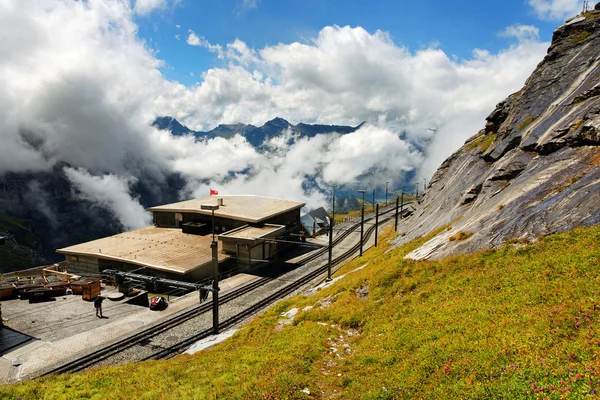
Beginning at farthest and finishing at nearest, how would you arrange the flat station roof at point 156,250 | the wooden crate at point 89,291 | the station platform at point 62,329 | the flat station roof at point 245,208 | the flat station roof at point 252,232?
the flat station roof at point 245,208
the flat station roof at point 252,232
the flat station roof at point 156,250
the wooden crate at point 89,291
the station platform at point 62,329

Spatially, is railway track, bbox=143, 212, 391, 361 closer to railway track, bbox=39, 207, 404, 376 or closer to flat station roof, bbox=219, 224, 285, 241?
railway track, bbox=39, 207, 404, 376

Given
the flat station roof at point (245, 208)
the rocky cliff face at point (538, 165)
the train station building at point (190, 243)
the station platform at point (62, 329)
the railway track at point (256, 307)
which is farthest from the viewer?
the flat station roof at point (245, 208)

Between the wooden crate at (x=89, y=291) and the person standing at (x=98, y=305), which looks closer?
the person standing at (x=98, y=305)

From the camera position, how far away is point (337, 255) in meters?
58.2

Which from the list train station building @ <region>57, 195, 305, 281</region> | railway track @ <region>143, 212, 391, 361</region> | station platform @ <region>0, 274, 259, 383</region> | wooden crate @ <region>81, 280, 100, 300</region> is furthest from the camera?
train station building @ <region>57, 195, 305, 281</region>

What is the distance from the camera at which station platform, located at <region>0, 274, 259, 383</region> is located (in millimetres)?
25922

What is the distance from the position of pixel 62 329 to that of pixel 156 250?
21742 mm

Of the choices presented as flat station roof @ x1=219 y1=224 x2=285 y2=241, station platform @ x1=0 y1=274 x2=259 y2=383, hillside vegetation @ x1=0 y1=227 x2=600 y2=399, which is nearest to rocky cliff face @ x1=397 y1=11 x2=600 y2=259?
hillside vegetation @ x1=0 y1=227 x2=600 y2=399

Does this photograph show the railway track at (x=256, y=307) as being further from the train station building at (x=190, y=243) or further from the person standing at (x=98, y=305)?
the person standing at (x=98, y=305)

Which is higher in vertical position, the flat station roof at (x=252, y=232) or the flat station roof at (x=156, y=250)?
the flat station roof at (x=252, y=232)

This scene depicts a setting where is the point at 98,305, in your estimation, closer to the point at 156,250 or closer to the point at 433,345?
the point at 156,250

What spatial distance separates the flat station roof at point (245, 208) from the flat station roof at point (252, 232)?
162cm

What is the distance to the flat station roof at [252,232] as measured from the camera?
5307 centimetres

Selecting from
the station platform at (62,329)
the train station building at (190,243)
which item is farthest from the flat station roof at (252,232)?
the station platform at (62,329)
